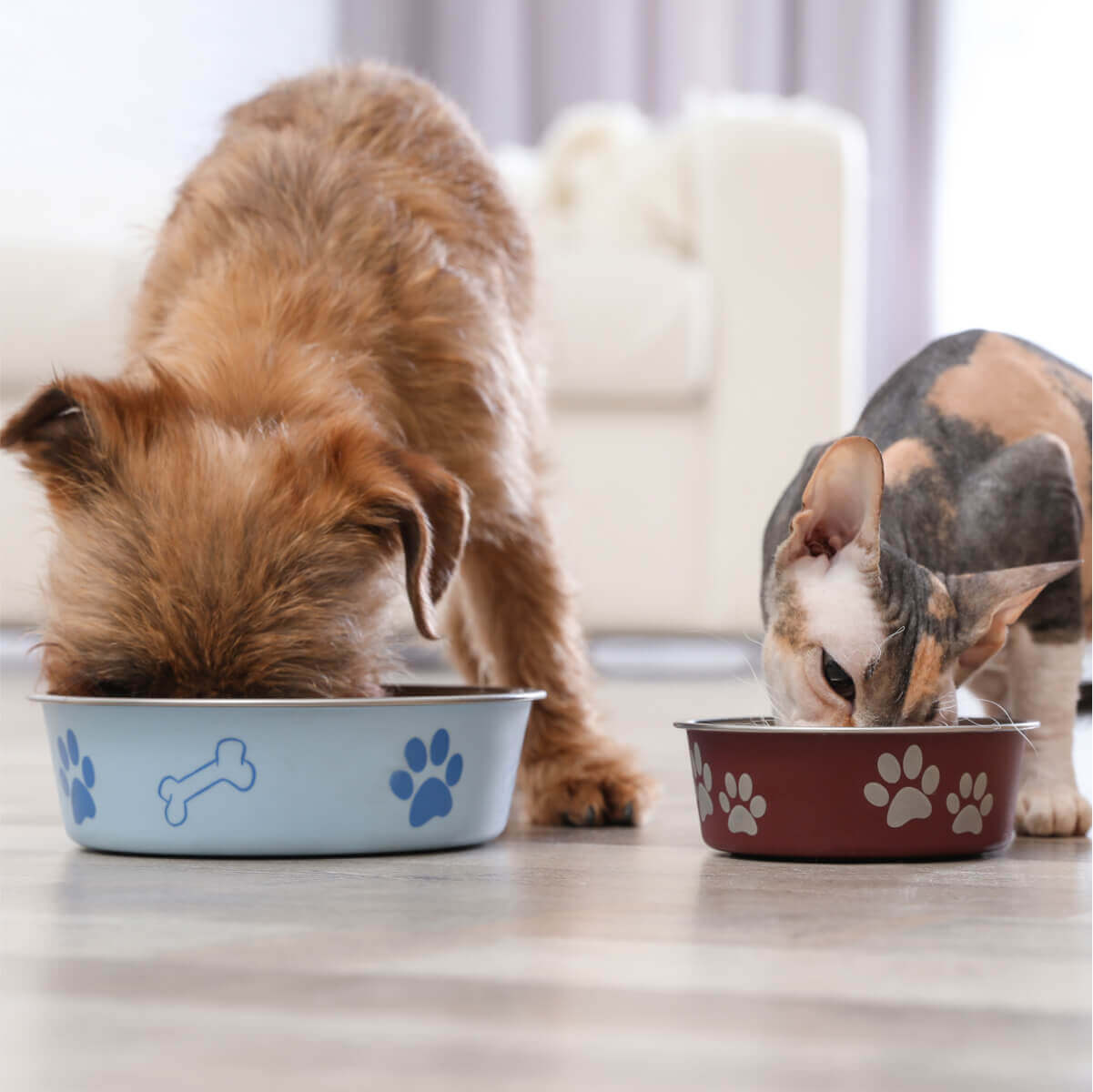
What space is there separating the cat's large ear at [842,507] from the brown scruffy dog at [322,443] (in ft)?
1.24

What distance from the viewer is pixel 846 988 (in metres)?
1.07

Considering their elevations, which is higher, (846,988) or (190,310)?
(190,310)

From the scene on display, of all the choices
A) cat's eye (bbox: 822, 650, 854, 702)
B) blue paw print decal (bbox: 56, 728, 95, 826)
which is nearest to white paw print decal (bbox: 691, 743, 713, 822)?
cat's eye (bbox: 822, 650, 854, 702)

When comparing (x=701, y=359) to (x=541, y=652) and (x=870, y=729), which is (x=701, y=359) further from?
(x=870, y=729)

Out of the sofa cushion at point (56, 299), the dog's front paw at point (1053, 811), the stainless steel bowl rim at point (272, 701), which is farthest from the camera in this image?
the sofa cushion at point (56, 299)

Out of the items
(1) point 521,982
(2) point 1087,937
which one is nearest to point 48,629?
(1) point 521,982

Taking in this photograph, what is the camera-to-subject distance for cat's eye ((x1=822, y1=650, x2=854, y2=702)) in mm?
1599

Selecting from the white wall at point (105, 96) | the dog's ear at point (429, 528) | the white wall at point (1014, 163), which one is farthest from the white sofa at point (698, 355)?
the dog's ear at point (429, 528)

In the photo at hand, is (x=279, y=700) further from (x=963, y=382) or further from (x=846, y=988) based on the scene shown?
(x=963, y=382)

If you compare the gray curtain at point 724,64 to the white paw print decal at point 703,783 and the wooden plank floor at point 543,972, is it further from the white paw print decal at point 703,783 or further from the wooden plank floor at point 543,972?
the wooden plank floor at point 543,972

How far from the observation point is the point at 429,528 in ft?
5.45

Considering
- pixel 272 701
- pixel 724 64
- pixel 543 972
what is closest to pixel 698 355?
pixel 272 701

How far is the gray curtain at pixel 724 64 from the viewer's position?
7027 mm

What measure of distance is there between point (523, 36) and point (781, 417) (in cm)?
362
